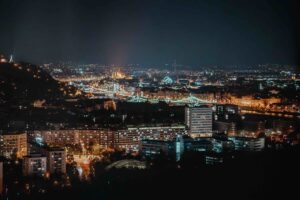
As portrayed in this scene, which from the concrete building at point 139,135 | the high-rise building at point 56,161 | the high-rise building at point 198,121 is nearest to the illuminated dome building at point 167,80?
the high-rise building at point 198,121

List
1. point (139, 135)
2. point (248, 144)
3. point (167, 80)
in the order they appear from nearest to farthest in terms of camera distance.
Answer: point (248, 144) < point (139, 135) < point (167, 80)

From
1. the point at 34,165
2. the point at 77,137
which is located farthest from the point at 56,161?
the point at 77,137

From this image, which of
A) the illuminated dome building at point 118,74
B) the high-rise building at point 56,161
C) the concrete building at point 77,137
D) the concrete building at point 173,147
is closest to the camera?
the high-rise building at point 56,161

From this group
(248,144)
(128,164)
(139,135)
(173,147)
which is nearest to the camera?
(128,164)

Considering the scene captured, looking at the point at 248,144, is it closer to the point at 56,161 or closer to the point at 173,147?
the point at 173,147

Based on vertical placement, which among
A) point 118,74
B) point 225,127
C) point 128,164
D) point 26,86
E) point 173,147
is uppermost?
point 118,74

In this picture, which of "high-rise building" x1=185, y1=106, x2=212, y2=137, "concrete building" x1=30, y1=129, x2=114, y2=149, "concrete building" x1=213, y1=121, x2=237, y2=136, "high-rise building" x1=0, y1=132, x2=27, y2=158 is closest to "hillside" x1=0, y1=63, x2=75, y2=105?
"concrete building" x1=30, y1=129, x2=114, y2=149

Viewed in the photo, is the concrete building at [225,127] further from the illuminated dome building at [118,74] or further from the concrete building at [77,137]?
the illuminated dome building at [118,74]
